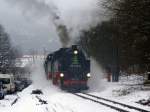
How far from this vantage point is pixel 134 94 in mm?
32312

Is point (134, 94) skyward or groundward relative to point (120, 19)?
groundward

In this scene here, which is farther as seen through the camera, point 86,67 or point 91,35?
point 91,35

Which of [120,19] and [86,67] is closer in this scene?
[120,19]

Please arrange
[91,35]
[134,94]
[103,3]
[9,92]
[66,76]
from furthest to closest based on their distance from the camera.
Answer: [91,35] < [9,92] < [66,76] < [103,3] < [134,94]

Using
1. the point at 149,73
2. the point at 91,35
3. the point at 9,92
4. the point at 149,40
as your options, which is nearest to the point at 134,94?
the point at 149,40

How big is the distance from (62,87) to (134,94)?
10.3m

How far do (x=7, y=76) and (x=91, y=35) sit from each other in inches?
713

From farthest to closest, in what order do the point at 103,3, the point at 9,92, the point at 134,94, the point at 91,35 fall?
the point at 91,35 < the point at 9,92 < the point at 103,3 < the point at 134,94

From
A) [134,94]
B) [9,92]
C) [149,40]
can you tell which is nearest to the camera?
[134,94]

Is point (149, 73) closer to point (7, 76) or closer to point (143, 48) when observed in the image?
point (143, 48)

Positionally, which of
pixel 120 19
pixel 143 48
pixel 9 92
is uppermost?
pixel 120 19

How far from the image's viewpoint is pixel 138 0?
3241cm

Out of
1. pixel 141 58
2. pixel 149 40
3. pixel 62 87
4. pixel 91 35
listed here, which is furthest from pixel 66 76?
pixel 91 35

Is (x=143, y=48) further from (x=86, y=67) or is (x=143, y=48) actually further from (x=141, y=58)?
(x=86, y=67)
